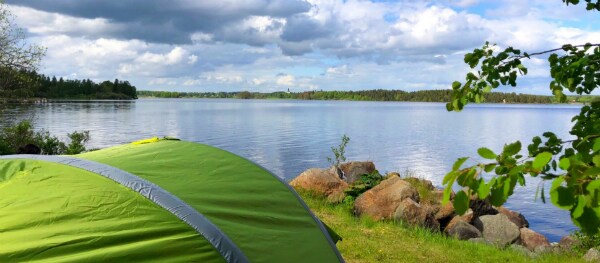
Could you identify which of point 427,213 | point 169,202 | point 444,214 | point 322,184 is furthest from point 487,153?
point 444,214

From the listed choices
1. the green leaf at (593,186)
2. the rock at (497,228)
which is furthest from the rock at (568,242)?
the green leaf at (593,186)

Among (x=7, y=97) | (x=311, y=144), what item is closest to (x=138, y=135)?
(x=311, y=144)

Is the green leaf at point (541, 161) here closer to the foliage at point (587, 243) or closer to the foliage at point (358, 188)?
the foliage at point (587, 243)

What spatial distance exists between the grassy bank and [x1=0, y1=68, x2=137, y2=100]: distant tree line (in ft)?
48.6

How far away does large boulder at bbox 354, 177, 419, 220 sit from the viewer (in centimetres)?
1074

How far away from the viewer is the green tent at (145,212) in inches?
118

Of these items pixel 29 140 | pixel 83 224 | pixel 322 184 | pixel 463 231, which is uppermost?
pixel 83 224

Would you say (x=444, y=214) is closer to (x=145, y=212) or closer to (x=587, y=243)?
(x=587, y=243)

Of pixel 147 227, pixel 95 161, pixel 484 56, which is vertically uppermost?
pixel 484 56

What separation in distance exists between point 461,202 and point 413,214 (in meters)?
9.19

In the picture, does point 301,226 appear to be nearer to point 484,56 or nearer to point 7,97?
point 484,56

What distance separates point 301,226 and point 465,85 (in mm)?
1967

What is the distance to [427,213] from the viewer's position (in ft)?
36.3

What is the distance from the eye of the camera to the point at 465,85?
377cm
